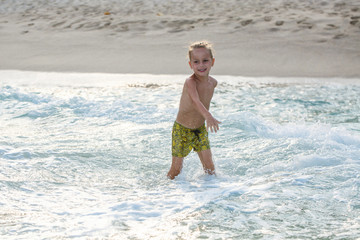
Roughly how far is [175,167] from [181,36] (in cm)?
756

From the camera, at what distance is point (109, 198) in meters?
4.17

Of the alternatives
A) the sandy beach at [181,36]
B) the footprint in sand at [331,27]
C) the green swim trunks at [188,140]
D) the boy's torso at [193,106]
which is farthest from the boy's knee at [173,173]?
the footprint in sand at [331,27]

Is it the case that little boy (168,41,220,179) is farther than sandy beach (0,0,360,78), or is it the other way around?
sandy beach (0,0,360,78)

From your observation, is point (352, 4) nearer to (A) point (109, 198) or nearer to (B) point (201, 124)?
(B) point (201, 124)

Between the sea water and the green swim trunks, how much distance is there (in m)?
0.26

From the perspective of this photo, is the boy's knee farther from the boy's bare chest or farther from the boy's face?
the boy's face

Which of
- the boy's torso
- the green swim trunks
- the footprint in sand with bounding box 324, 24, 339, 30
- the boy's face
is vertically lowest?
the footprint in sand with bounding box 324, 24, 339, 30

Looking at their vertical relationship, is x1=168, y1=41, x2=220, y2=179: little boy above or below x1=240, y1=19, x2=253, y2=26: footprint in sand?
above

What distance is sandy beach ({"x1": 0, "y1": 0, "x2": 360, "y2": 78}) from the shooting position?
1020 cm

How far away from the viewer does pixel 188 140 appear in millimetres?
4664

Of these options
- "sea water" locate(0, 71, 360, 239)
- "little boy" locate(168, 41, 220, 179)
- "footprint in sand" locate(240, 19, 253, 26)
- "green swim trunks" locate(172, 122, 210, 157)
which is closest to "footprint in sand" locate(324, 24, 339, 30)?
"footprint in sand" locate(240, 19, 253, 26)

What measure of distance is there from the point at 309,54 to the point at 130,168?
6549 mm

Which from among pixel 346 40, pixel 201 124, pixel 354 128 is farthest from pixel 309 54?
→ pixel 201 124

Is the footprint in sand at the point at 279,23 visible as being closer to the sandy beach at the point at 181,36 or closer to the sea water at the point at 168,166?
the sandy beach at the point at 181,36
